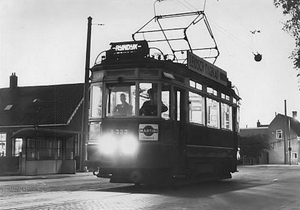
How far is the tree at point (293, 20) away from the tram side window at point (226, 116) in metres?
5.06

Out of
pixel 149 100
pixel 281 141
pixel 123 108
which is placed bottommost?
pixel 123 108

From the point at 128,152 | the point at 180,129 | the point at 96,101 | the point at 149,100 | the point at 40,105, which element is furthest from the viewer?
the point at 40,105

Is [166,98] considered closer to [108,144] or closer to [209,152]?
[108,144]

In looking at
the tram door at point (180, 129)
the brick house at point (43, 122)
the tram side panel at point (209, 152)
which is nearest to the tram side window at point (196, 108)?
the tram side panel at point (209, 152)

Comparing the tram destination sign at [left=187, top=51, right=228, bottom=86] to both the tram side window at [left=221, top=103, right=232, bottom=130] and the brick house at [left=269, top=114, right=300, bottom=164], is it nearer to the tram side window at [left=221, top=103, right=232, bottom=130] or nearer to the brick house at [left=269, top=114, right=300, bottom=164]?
the tram side window at [left=221, top=103, right=232, bottom=130]

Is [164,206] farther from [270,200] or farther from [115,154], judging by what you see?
[115,154]

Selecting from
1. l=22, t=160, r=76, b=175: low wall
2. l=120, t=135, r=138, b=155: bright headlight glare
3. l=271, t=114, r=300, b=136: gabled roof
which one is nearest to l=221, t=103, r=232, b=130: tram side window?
l=120, t=135, r=138, b=155: bright headlight glare

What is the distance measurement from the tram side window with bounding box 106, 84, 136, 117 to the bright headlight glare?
656 mm

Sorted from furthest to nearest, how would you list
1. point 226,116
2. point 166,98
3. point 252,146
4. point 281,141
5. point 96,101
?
point 281,141 < point 252,146 < point 226,116 < point 96,101 < point 166,98

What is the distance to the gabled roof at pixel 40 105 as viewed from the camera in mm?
37938

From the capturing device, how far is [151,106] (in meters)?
13.7

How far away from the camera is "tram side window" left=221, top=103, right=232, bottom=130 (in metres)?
17.7

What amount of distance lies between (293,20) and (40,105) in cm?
2401

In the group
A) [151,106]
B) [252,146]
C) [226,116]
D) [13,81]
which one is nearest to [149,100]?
[151,106]
